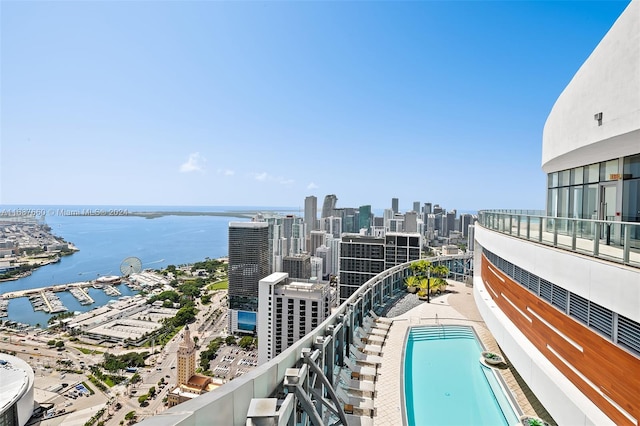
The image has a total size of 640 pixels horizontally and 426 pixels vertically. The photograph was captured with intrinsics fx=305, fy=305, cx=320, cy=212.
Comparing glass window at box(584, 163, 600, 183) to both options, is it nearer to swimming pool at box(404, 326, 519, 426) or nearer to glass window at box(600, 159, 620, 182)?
glass window at box(600, 159, 620, 182)

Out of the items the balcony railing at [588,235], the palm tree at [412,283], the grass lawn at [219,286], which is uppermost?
the balcony railing at [588,235]

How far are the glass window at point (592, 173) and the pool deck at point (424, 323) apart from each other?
11.5 ft

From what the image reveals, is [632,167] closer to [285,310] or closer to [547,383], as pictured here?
[547,383]

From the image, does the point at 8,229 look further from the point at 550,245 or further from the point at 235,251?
the point at 550,245

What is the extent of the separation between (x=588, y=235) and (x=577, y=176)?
3.56 metres

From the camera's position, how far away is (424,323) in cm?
711

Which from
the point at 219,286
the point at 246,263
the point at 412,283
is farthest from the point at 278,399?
the point at 219,286

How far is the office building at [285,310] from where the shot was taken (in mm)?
21173

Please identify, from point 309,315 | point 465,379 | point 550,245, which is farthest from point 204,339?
point 550,245

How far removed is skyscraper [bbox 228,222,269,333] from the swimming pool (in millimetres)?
30622

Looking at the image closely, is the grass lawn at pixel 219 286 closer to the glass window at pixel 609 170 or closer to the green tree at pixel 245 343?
the green tree at pixel 245 343

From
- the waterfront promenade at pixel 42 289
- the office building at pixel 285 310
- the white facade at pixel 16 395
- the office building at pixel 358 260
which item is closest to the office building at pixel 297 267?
the office building at pixel 358 260

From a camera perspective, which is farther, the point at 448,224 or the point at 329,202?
the point at 329,202

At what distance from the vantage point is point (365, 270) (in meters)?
30.4
